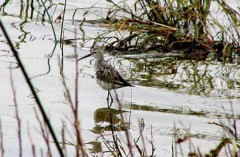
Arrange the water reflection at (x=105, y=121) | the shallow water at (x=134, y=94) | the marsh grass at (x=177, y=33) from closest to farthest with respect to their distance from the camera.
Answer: the shallow water at (x=134, y=94) → the water reflection at (x=105, y=121) → the marsh grass at (x=177, y=33)

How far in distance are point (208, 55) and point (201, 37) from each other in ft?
0.73

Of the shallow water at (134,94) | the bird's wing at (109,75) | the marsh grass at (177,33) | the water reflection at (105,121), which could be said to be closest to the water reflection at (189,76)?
the shallow water at (134,94)

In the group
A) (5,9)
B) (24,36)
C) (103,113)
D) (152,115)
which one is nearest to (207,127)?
(152,115)

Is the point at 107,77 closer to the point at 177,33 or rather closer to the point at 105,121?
the point at 105,121

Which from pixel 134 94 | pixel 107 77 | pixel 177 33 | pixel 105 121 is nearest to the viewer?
pixel 105 121

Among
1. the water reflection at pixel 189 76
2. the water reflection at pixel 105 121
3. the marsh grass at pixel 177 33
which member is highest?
the marsh grass at pixel 177 33

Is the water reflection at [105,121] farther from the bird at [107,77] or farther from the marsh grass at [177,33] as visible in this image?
the marsh grass at [177,33]

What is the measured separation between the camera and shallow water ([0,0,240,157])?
5.93 meters

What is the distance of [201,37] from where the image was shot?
8.25 m

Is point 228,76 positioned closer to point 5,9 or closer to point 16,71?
point 16,71

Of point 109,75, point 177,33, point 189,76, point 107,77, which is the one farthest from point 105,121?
point 177,33

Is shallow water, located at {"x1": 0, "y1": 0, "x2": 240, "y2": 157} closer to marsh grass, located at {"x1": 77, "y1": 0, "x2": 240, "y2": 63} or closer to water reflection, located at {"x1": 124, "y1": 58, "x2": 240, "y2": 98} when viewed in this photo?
water reflection, located at {"x1": 124, "y1": 58, "x2": 240, "y2": 98}

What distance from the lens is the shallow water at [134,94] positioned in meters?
5.93

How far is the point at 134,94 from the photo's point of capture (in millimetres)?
7070
